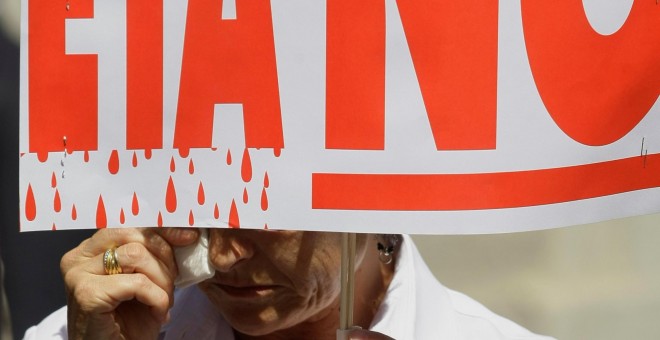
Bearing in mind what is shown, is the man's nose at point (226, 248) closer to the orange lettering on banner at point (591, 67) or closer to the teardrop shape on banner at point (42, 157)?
the teardrop shape on banner at point (42, 157)

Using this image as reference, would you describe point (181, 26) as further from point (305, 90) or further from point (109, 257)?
point (109, 257)

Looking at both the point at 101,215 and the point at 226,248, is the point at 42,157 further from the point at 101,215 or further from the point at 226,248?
the point at 226,248

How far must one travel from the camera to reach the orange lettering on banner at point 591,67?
132 centimetres

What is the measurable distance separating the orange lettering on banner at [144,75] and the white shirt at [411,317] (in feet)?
2.36

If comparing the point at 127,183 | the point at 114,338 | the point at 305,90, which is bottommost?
the point at 114,338

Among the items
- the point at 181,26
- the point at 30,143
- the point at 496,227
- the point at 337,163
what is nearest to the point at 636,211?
the point at 496,227

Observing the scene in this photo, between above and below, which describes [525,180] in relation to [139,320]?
above

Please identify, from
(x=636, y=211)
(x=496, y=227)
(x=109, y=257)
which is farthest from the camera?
(x=109, y=257)

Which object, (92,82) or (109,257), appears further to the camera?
(109,257)

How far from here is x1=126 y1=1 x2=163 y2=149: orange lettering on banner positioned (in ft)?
4.48

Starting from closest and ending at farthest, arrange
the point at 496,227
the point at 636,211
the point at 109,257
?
the point at 496,227 < the point at 636,211 < the point at 109,257

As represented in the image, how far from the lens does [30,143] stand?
55.2 inches

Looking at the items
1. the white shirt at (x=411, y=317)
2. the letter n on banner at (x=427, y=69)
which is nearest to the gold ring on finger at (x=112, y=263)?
the white shirt at (x=411, y=317)

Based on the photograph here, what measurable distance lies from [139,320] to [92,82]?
513mm
